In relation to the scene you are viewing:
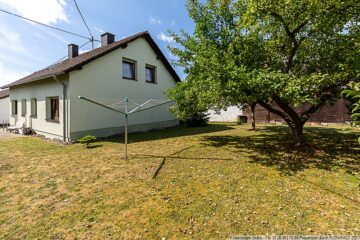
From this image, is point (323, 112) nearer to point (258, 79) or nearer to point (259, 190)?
point (258, 79)

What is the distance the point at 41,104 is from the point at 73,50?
4972 mm

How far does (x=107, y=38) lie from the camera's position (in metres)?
14.1

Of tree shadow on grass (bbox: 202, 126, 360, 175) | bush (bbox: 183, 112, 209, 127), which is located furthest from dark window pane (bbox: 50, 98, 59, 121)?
bush (bbox: 183, 112, 209, 127)

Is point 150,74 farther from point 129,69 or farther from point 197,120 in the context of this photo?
point 197,120

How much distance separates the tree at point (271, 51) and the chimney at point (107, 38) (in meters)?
7.29

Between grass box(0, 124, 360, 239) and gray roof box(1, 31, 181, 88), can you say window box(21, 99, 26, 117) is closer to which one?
gray roof box(1, 31, 181, 88)

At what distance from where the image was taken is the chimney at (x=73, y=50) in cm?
1442

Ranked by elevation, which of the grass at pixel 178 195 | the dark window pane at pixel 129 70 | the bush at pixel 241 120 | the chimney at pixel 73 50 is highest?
the chimney at pixel 73 50

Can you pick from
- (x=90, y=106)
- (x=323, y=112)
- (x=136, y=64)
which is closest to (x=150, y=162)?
(x=90, y=106)

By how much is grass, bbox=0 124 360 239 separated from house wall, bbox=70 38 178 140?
3350mm

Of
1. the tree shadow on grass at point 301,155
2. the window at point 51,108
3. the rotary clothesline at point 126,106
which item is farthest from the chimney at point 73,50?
the tree shadow on grass at point 301,155

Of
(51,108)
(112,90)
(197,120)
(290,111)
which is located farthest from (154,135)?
(290,111)

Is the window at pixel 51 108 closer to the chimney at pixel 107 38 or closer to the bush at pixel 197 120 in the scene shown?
the chimney at pixel 107 38

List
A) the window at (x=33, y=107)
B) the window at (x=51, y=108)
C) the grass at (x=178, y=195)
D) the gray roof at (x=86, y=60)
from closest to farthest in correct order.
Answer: the grass at (x=178, y=195) < the gray roof at (x=86, y=60) < the window at (x=51, y=108) < the window at (x=33, y=107)
